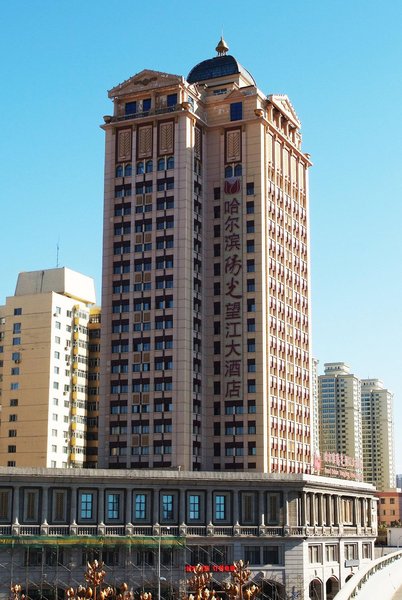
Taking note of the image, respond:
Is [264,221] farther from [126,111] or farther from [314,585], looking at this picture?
[314,585]

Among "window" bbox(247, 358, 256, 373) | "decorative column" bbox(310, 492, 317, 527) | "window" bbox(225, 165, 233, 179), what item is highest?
"window" bbox(225, 165, 233, 179)

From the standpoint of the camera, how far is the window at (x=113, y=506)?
103625 mm

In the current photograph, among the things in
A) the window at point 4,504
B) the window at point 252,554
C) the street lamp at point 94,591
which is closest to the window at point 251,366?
the window at point 252,554

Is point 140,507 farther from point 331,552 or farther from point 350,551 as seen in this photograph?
point 350,551

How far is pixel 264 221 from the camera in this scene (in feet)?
447

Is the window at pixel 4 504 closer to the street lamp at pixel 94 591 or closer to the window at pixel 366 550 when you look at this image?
the street lamp at pixel 94 591

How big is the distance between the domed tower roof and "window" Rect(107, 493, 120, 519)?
74.4m

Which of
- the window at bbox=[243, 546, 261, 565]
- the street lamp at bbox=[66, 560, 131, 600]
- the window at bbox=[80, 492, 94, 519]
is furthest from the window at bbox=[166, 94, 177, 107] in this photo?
the street lamp at bbox=[66, 560, 131, 600]

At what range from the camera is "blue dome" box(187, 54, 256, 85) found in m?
148

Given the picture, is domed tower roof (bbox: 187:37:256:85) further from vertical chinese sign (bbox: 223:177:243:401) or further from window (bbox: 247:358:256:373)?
window (bbox: 247:358:256:373)

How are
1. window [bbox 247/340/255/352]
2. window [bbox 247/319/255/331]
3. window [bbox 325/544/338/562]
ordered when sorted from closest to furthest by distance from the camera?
1. window [bbox 325/544/338/562]
2. window [bbox 247/340/255/352]
3. window [bbox 247/319/255/331]

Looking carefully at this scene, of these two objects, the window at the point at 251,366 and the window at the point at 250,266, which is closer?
the window at the point at 251,366

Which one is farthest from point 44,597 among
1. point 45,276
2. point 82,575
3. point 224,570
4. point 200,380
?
point 45,276

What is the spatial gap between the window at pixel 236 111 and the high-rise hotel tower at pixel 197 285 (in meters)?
0.36
